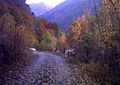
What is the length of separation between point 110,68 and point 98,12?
5.97 m

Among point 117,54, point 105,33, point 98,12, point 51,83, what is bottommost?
point 51,83

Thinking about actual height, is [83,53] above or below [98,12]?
below

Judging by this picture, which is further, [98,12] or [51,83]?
[98,12]

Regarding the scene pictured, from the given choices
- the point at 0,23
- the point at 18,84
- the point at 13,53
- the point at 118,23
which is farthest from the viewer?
the point at 13,53

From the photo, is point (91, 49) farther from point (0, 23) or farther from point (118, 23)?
point (118, 23)

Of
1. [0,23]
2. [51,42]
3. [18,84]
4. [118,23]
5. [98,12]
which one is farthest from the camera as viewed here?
[51,42]

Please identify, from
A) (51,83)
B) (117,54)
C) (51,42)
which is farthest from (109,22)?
(51,42)

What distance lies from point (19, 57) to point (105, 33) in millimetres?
22395

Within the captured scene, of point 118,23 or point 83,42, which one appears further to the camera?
point 83,42

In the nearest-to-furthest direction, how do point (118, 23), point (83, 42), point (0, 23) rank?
point (118, 23) → point (0, 23) → point (83, 42)

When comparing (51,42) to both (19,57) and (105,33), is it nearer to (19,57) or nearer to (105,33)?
(19,57)

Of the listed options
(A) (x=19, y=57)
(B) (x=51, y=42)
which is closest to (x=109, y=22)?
(A) (x=19, y=57)

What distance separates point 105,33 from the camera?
1045 inches

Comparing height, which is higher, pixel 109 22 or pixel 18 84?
pixel 109 22
